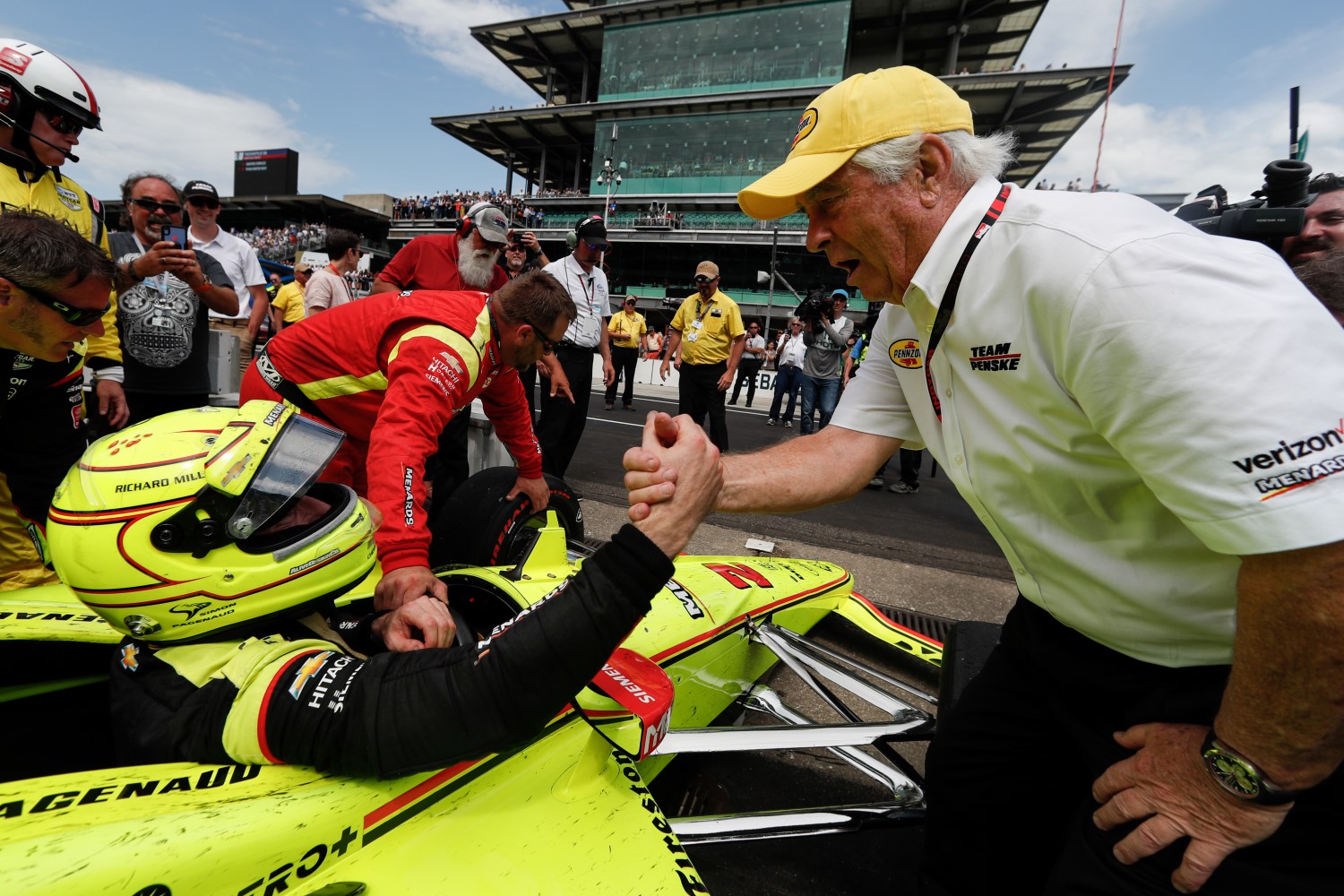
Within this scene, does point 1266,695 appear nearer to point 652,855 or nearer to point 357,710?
point 652,855

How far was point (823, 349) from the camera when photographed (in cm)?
832

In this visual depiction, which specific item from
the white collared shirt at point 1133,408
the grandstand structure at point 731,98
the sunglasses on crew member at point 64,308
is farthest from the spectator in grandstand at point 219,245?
the grandstand structure at point 731,98

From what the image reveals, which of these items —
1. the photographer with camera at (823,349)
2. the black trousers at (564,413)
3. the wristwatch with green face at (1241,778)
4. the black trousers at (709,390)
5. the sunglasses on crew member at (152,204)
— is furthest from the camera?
the photographer with camera at (823,349)

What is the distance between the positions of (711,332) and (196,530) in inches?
222

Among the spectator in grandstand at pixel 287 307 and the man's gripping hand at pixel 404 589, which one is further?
the spectator in grandstand at pixel 287 307

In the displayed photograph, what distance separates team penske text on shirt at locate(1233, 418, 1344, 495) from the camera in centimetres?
78

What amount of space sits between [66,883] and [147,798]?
18 centimetres

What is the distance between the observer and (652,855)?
1224 millimetres

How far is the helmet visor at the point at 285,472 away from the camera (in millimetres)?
1237

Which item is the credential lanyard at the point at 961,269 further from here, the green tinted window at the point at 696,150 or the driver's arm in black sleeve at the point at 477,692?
the green tinted window at the point at 696,150

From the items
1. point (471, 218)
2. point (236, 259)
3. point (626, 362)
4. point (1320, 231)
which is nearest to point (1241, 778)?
point (1320, 231)

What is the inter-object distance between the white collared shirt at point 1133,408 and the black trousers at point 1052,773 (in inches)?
3.1

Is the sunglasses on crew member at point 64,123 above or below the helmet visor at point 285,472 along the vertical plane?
above

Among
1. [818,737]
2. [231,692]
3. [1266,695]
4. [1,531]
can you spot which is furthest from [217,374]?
[1266,695]
